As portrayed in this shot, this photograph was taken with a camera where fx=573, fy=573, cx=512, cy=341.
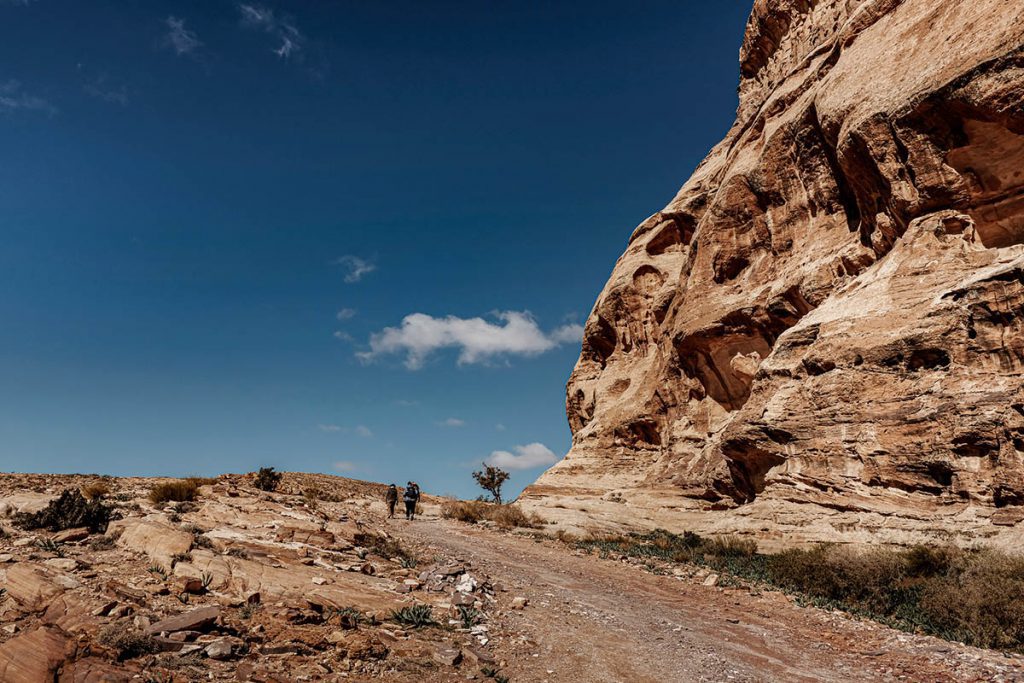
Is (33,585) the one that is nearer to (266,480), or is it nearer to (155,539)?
(155,539)

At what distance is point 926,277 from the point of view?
18703mm

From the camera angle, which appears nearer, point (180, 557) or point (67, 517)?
point (180, 557)

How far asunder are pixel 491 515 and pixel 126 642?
67.4 feet

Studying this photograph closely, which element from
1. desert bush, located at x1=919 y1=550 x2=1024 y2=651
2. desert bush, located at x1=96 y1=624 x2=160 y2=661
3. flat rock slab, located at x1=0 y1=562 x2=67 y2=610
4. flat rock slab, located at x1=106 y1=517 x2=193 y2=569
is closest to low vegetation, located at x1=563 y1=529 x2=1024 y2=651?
desert bush, located at x1=919 y1=550 x2=1024 y2=651

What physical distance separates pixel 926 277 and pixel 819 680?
636 inches

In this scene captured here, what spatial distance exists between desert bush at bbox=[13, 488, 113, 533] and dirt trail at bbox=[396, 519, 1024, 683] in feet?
25.6

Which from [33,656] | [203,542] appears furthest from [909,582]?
[33,656]

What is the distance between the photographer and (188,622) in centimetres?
654

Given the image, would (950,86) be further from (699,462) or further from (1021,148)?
(699,462)

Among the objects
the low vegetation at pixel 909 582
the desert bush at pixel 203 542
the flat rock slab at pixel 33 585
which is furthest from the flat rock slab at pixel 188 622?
the low vegetation at pixel 909 582

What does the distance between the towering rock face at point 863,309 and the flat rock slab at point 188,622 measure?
50.5ft

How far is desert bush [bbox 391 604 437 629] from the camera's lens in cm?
810

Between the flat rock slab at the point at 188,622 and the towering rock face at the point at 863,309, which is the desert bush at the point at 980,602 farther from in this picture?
the flat rock slab at the point at 188,622

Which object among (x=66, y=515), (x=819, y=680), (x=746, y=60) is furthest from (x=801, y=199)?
(x=66, y=515)
